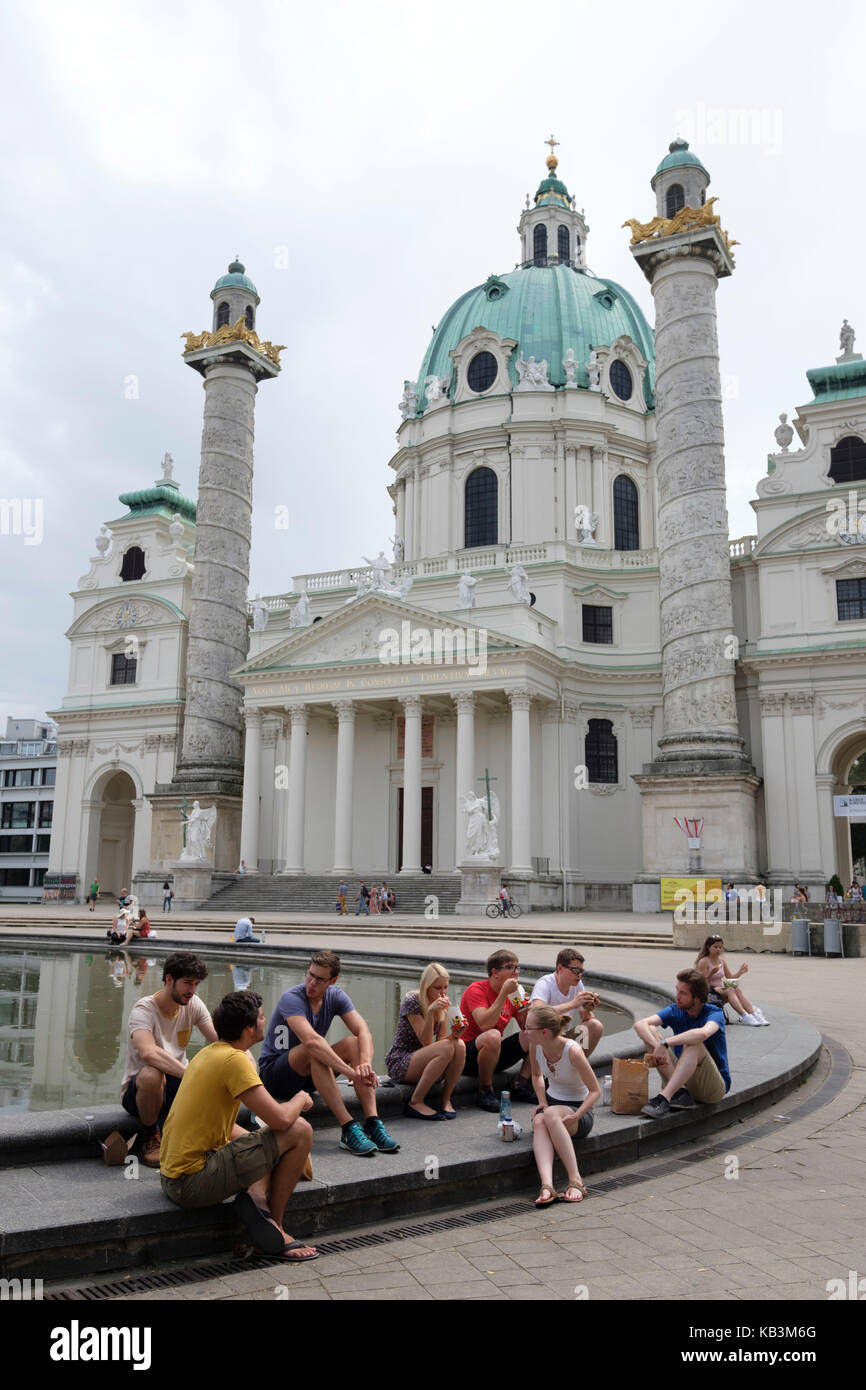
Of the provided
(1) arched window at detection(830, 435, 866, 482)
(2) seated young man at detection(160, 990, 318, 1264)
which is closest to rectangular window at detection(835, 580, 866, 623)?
(1) arched window at detection(830, 435, 866, 482)

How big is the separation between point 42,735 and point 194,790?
5964 cm

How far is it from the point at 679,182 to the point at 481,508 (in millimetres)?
17160

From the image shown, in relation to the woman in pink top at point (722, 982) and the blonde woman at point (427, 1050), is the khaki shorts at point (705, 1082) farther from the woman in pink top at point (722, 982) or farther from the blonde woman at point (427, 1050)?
the woman in pink top at point (722, 982)

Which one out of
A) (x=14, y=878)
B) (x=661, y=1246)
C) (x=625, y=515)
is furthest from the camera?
(x=14, y=878)

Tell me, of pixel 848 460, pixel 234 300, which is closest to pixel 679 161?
pixel 848 460

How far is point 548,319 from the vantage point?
52.1 meters

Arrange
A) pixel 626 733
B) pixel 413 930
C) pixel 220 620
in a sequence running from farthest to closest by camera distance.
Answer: pixel 220 620
pixel 626 733
pixel 413 930

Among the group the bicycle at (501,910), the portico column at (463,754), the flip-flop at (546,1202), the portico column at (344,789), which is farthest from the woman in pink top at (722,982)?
the portico column at (344,789)

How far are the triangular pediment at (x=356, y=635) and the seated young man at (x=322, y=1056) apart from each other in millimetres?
32700

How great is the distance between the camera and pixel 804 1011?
13.1 m

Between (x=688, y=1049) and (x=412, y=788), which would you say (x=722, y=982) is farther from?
(x=412, y=788)

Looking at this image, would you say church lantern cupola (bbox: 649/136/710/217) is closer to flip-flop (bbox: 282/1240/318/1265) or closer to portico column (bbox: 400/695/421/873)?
portico column (bbox: 400/695/421/873)

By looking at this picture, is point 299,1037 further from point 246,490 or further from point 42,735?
point 42,735
